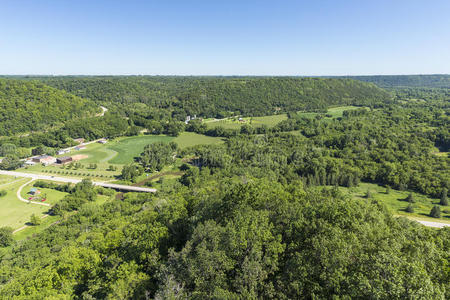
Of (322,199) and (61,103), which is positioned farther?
(61,103)

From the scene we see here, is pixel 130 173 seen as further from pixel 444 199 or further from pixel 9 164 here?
pixel 444 199

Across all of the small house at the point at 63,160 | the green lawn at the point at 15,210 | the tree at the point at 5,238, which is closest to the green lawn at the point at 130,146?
the small house at the point at 63,160

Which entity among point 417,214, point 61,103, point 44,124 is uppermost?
point 61,103

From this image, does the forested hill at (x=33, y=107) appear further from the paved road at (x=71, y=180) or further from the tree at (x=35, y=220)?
the tree at (x=35, y=220)

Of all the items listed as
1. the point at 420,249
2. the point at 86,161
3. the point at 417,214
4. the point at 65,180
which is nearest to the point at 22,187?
the point at 65,180

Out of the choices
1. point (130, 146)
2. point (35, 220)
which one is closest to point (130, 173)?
point (35, 220)

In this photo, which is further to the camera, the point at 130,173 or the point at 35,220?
the point at 130,173

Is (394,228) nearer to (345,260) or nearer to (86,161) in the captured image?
(345,260)
